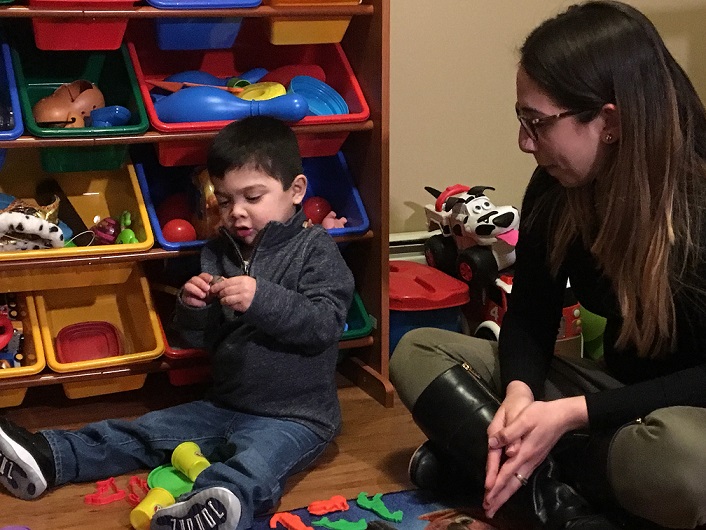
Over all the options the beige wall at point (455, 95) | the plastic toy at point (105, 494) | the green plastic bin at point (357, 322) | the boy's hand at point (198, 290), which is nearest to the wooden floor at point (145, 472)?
the plastic toy at point (105, 494)

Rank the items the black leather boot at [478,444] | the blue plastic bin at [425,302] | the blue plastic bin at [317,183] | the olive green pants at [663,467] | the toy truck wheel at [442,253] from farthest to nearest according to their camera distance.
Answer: the toy truck wheel at [442,253] < the blue plastic bin at [425,302] < the blue plastic bin at [317,183] < the black leather boot at [478,444] < the olive green pants at [663,467]

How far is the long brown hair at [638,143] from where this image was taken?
1.09m

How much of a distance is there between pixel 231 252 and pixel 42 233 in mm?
336

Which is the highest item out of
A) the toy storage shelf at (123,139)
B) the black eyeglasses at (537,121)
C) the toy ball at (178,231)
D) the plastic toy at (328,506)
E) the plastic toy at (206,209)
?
the black eyeglasses at (537,121)

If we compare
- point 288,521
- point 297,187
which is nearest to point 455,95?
point 297,187

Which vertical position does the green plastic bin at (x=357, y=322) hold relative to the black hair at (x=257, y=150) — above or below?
below

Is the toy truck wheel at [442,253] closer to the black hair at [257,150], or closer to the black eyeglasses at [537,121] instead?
the black hair at [257,150]

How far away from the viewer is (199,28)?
163 cm

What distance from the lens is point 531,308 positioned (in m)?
1.39

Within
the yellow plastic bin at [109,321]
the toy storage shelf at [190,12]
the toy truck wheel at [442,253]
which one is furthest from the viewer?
the toy truck wheel at [442,253]

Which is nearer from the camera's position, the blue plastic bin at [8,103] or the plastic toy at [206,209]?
the blue plastic bin at [8,103]

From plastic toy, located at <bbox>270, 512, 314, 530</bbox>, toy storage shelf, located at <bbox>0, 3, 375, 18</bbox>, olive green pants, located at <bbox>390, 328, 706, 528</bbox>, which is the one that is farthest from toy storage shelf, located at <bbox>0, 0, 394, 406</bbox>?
olive green pants, located at <bbox>390, 328, 706, 528</bbox>

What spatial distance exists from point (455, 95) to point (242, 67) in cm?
58

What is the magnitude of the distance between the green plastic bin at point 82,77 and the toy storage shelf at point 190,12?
0.16 m
